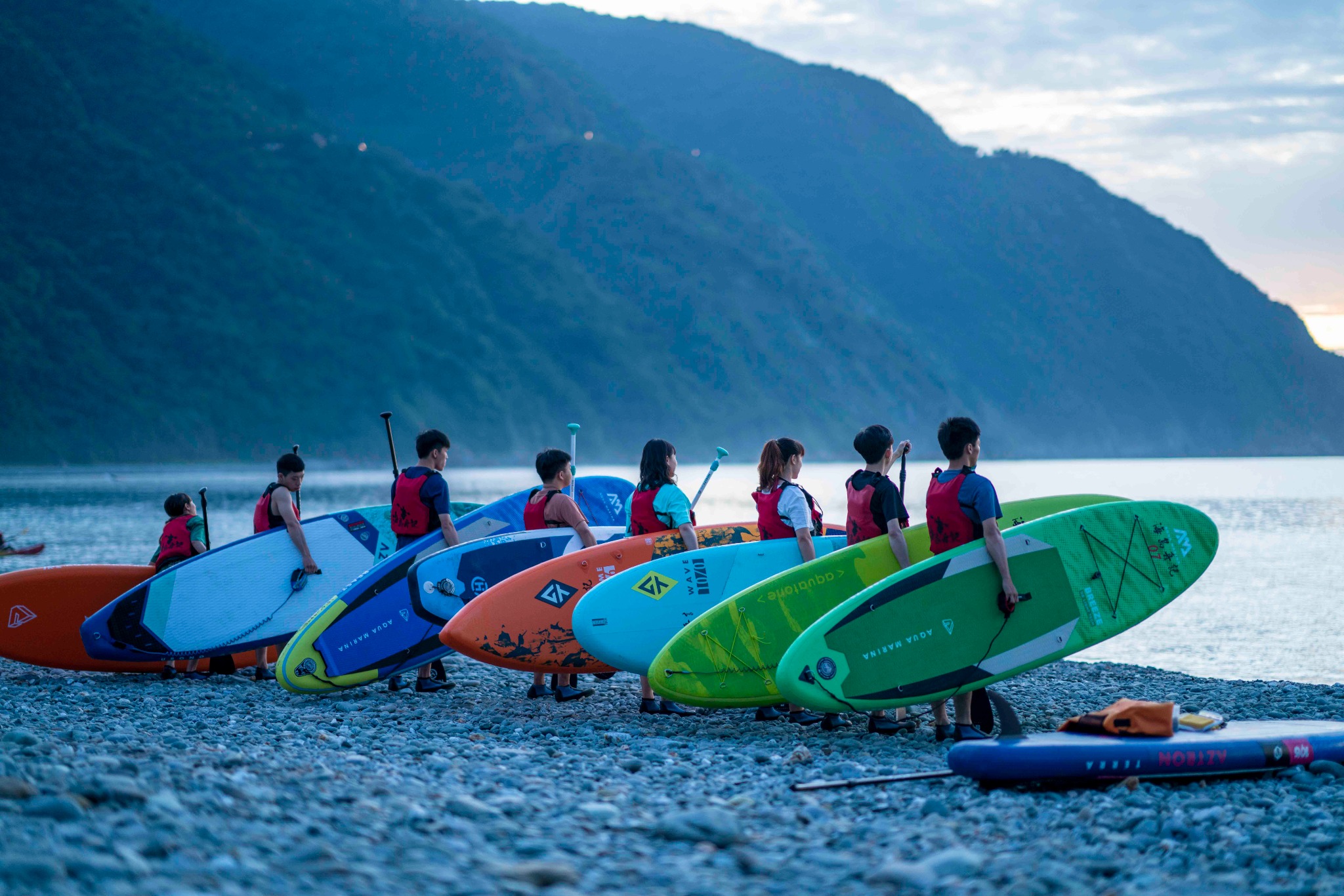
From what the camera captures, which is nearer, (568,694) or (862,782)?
(862,782)

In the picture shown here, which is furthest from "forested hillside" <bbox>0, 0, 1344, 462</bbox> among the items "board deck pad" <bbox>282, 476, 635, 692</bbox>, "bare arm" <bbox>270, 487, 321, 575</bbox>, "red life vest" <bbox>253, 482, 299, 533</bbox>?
"board deck pad" <bbox>282, 476, 635, 692</bbox>

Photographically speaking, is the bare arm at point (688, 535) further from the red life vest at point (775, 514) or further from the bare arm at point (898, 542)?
the bare arm at point (898, 542)

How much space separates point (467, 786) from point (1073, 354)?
124 meters

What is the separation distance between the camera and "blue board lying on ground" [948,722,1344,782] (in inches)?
198

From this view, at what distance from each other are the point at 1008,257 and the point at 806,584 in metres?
127

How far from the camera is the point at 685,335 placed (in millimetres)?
88562

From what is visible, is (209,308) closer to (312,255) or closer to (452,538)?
(312,255)

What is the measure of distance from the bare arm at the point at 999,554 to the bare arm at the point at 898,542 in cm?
46

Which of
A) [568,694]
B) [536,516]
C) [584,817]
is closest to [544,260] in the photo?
[536,516]

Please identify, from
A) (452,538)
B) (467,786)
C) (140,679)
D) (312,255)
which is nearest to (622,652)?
(452,538)

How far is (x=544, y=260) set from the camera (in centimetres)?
8794

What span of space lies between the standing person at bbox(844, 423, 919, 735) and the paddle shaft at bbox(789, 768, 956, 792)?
50.9 inches

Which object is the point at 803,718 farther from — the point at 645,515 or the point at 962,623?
the point at 645,515

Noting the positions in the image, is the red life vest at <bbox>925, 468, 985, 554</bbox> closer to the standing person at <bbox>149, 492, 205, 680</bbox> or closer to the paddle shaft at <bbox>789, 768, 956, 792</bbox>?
the paddle shaft at <bbox>789, 768, 956, 792</bbox>
